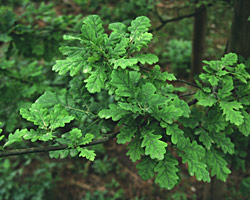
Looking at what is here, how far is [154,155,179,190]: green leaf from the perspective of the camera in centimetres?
116

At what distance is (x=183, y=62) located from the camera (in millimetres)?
4629

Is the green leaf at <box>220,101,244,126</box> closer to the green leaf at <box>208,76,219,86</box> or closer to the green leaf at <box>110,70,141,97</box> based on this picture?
the green leaf at <box>208,76,219,86</box>

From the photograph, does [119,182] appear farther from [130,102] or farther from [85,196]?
[130,102]

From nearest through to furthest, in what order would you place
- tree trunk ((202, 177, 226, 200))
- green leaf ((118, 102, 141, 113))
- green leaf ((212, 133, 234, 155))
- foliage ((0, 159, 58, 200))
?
1. green leaf ((118, 102, 141, 113))
2. green leaf ((212, 133, 234, 155))
3. tree trunk ((202, 177, 226, 200))
4. foliage ((0, 159, 58, 200))

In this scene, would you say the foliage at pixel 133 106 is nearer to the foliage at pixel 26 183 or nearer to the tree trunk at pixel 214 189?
the tree trunk at pixel 214 189

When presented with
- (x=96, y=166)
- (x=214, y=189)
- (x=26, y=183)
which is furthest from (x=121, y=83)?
(x=26, y=183)

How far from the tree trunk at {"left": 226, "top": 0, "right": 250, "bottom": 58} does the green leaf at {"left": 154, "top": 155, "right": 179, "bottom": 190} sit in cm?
99

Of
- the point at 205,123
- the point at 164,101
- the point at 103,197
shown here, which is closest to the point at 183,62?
the point at 103,197

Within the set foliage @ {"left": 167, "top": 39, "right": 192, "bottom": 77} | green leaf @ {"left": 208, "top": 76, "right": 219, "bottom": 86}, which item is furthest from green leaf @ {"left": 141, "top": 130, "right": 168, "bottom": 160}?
foliage @ {"left": 167, "top": 39, "right": 192, "bottom": 77}

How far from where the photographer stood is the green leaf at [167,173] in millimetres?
1157

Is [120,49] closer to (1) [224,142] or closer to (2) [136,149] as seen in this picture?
(2) [136,149]

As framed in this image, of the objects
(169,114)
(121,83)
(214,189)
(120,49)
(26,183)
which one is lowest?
(26,183)

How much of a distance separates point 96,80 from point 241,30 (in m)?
1.12

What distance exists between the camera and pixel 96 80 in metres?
1.08
